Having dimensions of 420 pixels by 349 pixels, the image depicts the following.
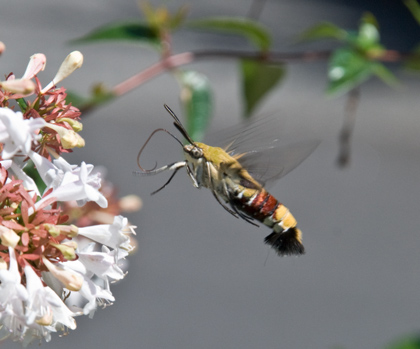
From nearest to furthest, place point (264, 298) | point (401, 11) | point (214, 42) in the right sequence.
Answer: point (264, 298) < point (214, 42) < point (401, 11)

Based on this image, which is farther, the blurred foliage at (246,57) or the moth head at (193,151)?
the blurred foliage at (246,57)

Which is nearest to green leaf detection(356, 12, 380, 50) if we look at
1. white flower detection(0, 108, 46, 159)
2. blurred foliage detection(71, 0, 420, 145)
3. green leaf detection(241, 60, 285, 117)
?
blurred foliage detection(71, 0, 420, 145)

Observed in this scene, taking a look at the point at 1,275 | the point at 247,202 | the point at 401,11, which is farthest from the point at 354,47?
the point at 401,11

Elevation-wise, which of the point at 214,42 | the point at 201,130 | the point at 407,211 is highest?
the point at 214,42

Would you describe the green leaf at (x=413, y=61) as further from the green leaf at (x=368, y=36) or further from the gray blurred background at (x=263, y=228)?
the gray blurred background at (x=263, y=228)

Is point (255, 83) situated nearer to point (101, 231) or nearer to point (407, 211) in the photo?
point (101, 231)

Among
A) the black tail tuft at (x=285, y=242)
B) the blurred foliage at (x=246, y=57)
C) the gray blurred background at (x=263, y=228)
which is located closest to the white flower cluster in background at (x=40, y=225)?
the black tail tuft at (x=285, y=242)
